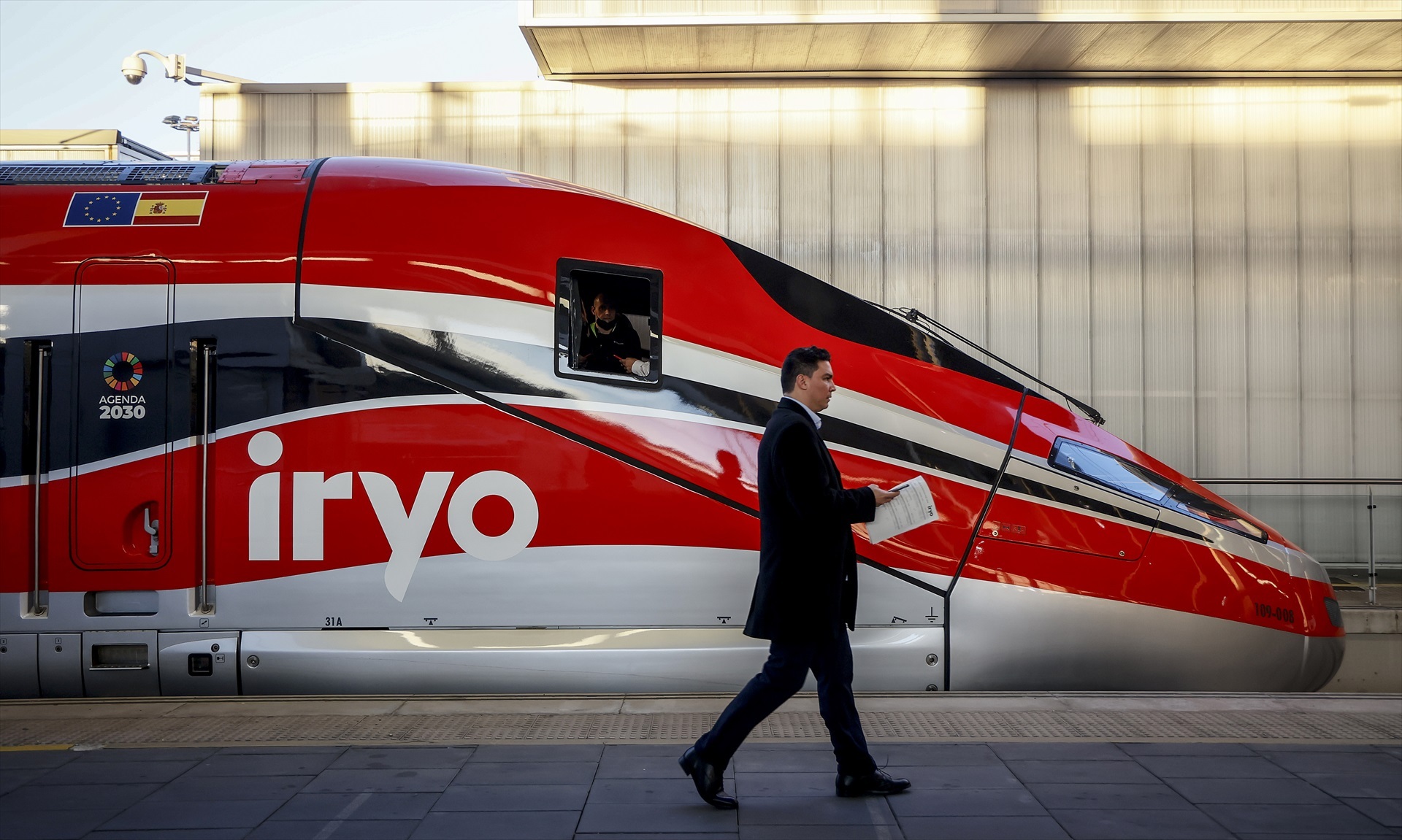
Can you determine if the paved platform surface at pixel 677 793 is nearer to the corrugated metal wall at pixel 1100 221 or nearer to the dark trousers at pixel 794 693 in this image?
the dark trousers at pixel 794 693

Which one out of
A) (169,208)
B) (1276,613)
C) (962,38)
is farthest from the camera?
(962,38)

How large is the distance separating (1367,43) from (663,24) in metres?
6.99

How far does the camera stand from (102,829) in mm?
3666

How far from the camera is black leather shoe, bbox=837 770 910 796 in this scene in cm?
392

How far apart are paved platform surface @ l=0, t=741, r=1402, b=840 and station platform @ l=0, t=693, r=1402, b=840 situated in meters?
0.01

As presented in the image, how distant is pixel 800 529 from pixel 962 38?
792cm

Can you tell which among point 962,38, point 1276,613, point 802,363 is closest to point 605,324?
point 802,363

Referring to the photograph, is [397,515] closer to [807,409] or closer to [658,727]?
[658,727]

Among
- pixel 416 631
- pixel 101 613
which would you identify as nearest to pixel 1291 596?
pixel 416 631

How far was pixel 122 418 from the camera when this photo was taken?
5281 mm

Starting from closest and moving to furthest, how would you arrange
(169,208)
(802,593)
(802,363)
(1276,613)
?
(802,593) → (802,363) → (169,208) → (1276,613)

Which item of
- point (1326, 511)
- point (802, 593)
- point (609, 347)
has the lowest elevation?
point (1326, 511)

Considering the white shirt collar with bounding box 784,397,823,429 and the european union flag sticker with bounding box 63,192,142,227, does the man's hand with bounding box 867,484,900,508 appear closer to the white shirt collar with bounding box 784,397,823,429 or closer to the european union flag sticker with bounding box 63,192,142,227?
the white shirt collar with bounding box 784,397,823,429

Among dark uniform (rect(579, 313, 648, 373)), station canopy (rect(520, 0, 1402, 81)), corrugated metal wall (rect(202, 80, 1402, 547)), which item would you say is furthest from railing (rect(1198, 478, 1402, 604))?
dark uniform (rect(579, 313, 648, 373))
